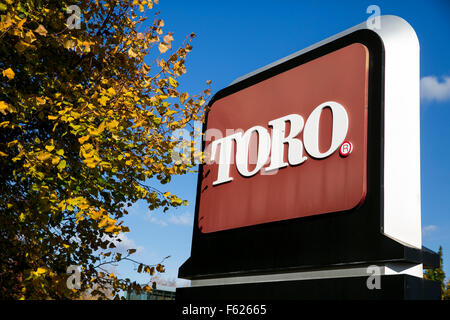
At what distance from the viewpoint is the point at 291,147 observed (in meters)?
8.33

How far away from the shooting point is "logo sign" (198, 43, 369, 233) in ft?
24.2

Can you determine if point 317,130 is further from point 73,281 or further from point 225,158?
point 73,281

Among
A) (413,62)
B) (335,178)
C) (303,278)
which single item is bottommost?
(303,278)

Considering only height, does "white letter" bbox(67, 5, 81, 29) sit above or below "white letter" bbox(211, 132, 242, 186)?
above

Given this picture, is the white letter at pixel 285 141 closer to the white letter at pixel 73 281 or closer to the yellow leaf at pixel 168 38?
the yellow leaf at pixel 168 38

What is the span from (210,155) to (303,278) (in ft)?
13.5

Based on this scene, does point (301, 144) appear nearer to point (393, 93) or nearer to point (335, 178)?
point (335, 178)

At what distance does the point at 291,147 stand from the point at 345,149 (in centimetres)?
126

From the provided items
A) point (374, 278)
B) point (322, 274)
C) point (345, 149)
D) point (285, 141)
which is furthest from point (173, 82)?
point (374, 278)

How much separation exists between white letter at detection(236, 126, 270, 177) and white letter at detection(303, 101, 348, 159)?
3.57 feet

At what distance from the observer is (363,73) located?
7.44 m

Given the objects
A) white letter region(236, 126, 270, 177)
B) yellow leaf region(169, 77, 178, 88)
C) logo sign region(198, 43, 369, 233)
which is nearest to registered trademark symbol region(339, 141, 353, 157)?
logo sign region(198, 43, 369, 233)

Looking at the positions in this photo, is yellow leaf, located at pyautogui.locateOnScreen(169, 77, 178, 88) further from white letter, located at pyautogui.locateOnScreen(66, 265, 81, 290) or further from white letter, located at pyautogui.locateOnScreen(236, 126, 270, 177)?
white letter, located at pyautogui.locateOnScreen(66, 265, 81, 290)
